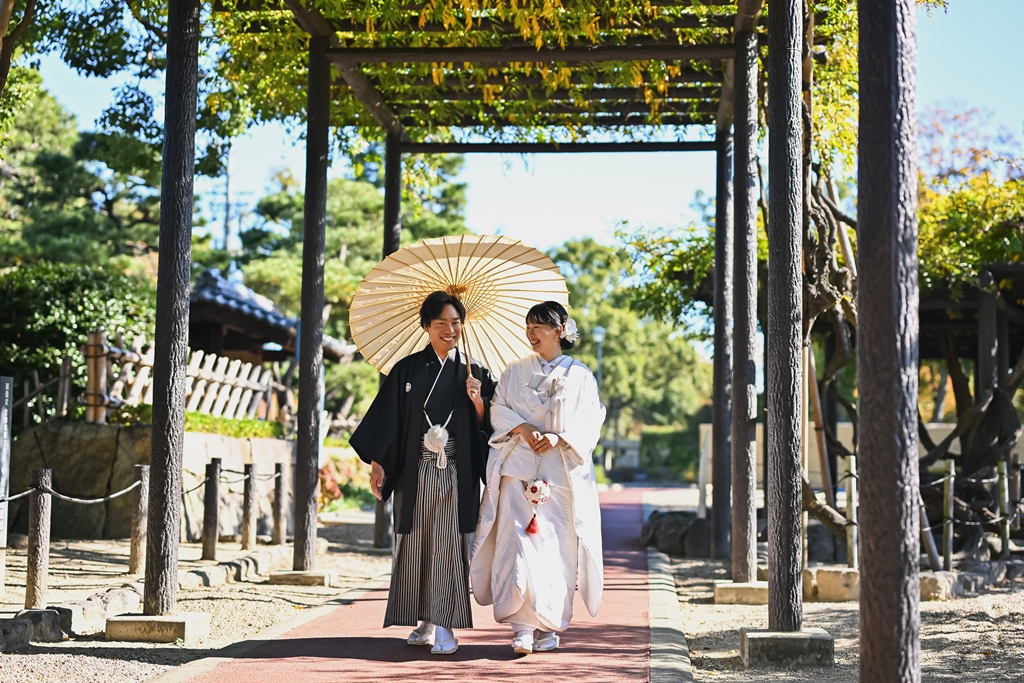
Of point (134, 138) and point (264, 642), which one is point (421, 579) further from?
point (134, 138)

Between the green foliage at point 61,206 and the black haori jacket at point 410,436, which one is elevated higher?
the green foliage at point 61,206

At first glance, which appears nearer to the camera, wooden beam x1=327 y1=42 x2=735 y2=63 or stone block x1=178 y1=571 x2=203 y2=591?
stone block x1=178 y1=571 x2=203 y2=591

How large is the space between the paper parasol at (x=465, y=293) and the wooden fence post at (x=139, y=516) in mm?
2933

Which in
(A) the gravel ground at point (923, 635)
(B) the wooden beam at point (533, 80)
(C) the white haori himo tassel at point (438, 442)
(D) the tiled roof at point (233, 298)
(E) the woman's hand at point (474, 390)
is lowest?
(A) the gravel ground at point (923, 635)

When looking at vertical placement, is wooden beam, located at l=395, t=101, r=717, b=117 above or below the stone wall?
above

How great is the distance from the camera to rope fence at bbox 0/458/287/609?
6.39 metres

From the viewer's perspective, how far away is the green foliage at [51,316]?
13.9 metres

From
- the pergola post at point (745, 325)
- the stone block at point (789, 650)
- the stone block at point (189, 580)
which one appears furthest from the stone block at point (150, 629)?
the pergola post at point (745, 325)

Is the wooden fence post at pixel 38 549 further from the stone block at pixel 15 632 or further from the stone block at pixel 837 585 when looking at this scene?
the stone block at pixel 837 585

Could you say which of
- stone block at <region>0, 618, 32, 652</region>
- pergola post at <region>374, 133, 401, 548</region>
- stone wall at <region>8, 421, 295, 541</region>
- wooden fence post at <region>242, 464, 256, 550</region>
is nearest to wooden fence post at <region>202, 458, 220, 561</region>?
wooden fence post at <region>242, 464, 256, 550</region>

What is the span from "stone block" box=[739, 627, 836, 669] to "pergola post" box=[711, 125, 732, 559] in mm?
4816

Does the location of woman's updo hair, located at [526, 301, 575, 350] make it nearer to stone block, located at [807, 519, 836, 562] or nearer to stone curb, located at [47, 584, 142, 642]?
stone curb, located at [47, 584, 142, 642]

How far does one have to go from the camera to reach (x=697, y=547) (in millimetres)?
12406

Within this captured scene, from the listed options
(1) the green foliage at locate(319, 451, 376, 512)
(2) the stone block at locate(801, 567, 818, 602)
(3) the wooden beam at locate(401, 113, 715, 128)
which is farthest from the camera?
(1) the green foliage at locate(319, 451, 376, 512)
